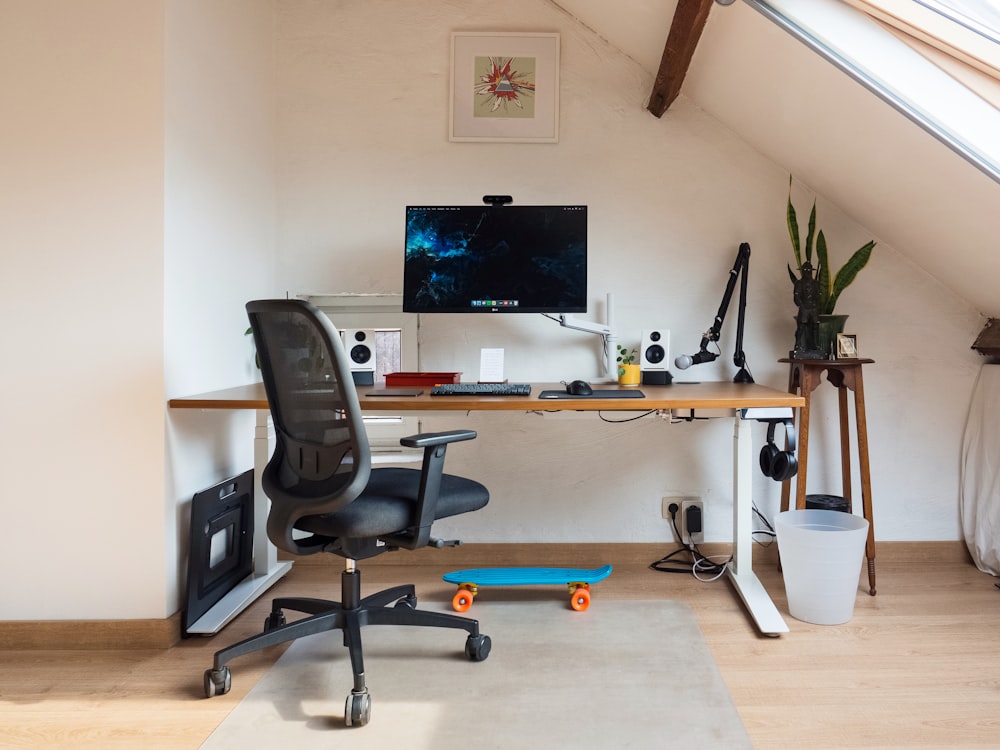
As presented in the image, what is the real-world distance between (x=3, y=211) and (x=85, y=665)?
1390 millimetres

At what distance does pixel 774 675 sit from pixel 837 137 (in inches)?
69.6

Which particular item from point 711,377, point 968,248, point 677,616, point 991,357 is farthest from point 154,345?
point 991,357

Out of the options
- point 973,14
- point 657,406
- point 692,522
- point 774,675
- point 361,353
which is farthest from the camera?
point 692,522

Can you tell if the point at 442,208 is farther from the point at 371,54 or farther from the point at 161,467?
the point at 161,467

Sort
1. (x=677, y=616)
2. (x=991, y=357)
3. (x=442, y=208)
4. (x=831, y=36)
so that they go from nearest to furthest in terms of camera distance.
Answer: (x=831, y=36) → (x=677, y=616) → (x=442, y=208) → (x=991, y=357)

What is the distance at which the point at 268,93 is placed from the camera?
299 centimetres

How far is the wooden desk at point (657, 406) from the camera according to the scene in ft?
7.15

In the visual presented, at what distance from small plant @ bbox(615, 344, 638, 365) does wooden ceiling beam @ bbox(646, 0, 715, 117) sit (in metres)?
0.99

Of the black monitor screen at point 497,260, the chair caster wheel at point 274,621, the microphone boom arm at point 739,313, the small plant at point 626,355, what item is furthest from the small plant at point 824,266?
the chair caster wheel at point 274,621

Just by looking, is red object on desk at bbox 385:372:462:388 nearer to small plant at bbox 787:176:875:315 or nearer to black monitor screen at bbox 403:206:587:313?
black monitor screen at bbox 403:206:587:313

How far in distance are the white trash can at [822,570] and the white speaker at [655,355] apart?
0.70 metres

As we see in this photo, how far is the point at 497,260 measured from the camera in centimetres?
267

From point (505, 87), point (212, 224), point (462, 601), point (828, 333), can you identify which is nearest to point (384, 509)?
point (462, 601)

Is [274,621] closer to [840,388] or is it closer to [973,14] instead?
[840,388]
